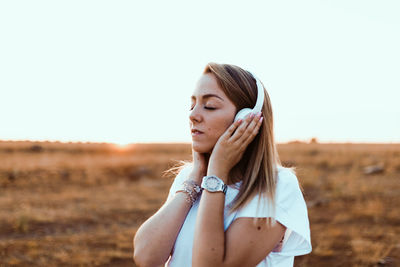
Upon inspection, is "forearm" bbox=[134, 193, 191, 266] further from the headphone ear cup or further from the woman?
the headphone ear cup

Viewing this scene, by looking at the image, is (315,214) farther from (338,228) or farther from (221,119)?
(221,119)

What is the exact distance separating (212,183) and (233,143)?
26 cm

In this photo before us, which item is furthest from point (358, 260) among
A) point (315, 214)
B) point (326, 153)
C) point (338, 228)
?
point (326, 153)

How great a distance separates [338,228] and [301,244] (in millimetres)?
7713

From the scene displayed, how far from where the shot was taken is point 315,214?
11.1 m

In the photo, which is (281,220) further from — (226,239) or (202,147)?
(202,147)

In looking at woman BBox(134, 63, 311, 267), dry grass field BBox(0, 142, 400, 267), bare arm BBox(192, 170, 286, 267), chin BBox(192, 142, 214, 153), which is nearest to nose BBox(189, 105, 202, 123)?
woman BBox(134, 63, 311, 267)

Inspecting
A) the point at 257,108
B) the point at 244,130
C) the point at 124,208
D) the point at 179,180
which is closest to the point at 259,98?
the point at 257,108

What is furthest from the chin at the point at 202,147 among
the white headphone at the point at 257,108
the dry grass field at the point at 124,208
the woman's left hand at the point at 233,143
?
the dry grass field at the point at 124,208

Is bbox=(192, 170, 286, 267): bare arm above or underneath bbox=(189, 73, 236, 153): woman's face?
underneath

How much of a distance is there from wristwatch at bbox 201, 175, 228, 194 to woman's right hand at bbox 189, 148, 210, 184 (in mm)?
405

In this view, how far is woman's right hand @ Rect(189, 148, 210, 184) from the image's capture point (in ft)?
8.86

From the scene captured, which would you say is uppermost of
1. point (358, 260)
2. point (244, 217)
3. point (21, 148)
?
point (244, 217)

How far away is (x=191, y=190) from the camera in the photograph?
2594 millimetres
